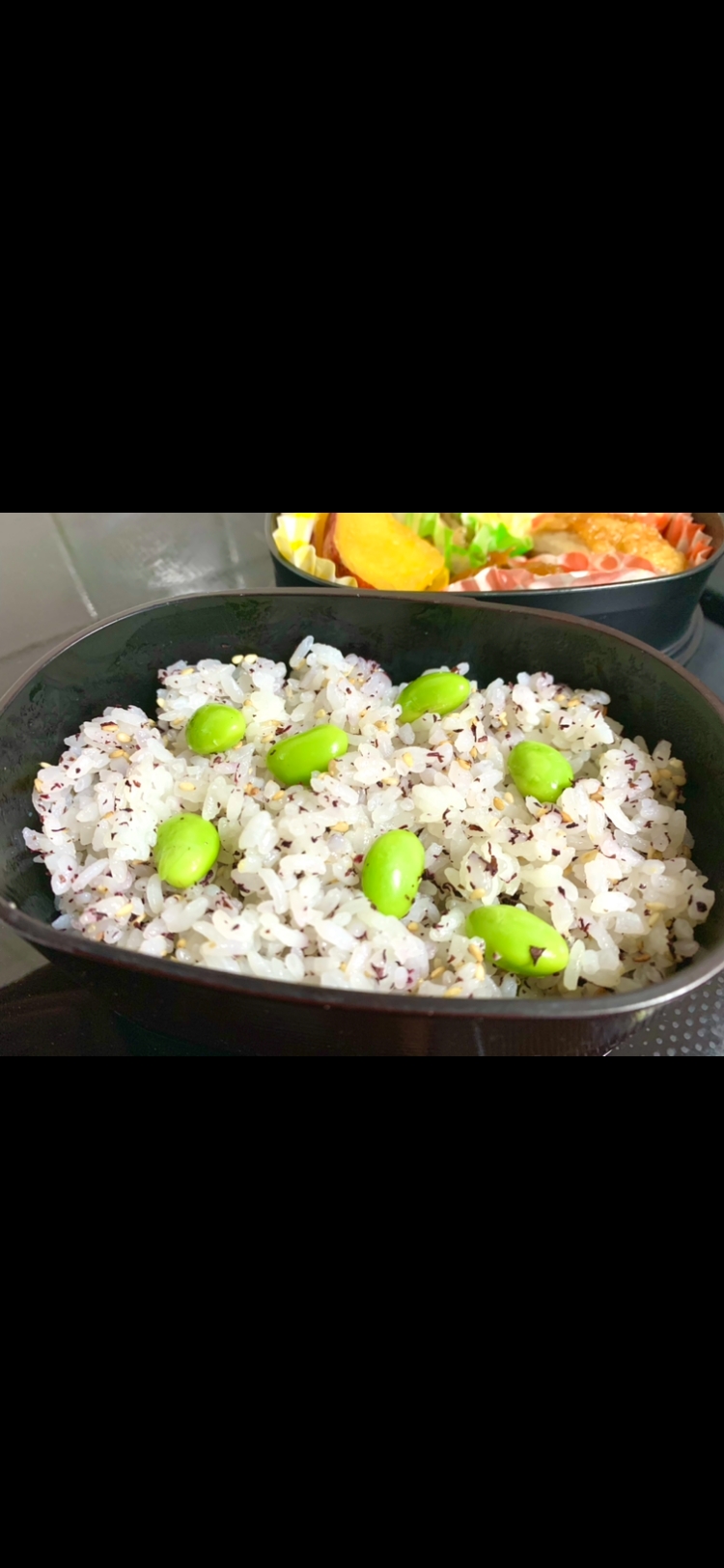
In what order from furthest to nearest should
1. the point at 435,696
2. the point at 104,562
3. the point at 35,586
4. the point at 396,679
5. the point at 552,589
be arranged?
the point at 104,562
the point at 35,586
the point at 552,589
the point at 396,679
the point at 435,696

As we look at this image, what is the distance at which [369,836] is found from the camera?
4.43 feet

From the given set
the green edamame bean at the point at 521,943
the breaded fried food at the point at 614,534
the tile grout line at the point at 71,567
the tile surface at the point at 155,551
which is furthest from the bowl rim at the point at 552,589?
the green edamame bean at the point at 521,943

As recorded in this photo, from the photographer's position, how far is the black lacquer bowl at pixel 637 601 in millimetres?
1950

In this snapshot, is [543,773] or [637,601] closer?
[543,773]

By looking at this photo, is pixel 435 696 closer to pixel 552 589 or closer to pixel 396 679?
pixel 396 679

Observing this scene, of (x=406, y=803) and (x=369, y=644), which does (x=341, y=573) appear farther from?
(x=406, y=803)

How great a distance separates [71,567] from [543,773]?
175 centimetres

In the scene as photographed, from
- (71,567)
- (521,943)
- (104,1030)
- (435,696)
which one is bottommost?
(104,1030)

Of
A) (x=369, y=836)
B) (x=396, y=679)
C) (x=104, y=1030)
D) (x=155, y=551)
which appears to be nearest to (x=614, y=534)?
(x=396, y=679)

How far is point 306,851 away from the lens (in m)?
1.30

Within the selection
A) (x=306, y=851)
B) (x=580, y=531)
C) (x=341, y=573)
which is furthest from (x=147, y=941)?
(x=580, y=531)

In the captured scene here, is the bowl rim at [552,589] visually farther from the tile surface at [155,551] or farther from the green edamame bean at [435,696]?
the tile surface at [155,551]

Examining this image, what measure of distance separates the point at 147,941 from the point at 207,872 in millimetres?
162

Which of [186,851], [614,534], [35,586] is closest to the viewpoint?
[186,851]
